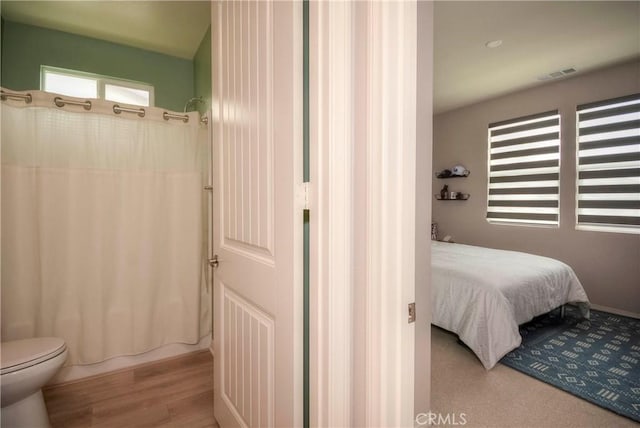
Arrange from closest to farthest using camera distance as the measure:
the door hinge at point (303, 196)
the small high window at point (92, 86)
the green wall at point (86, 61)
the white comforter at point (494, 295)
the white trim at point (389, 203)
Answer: the white trim at point (389, 203) → the door hinge at point (303, 196) → the white comforter at point (494, 295) → the green wall at point (86, 61) → the small high window at point (92, 86)

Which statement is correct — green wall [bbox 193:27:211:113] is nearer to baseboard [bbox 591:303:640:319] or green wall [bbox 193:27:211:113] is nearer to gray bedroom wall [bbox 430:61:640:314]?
gray bedroom wall [bbox 430:61:640:314]

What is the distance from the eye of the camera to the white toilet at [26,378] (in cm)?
133

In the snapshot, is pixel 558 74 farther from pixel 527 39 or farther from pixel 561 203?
pixel 561 203

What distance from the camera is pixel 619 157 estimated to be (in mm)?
3094

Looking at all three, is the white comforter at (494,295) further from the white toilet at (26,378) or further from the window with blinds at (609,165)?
the white toilet at (26,378)

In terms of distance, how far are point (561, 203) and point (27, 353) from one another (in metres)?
4.72

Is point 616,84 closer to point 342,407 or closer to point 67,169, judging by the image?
point 342,407

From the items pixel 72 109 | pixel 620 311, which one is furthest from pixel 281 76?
pixel 620 311

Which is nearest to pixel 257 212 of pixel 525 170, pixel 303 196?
pixel 303 196

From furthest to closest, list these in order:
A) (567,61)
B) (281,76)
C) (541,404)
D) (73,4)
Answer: (567,61) → (73,4) → (541,404) → (281,76)

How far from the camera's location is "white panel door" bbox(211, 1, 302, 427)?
36.7 inches

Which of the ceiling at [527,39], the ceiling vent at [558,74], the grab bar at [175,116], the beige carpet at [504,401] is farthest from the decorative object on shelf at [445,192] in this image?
the grab bar at [175,116]

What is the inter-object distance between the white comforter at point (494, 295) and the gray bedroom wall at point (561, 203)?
0.66 meters

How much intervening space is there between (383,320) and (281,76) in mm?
787
